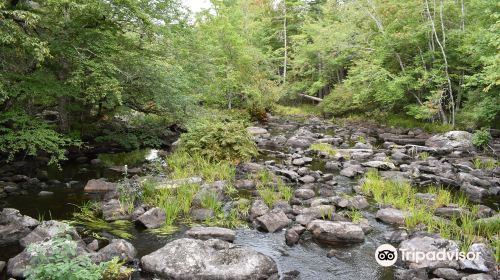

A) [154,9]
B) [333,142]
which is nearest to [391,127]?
[333,142]

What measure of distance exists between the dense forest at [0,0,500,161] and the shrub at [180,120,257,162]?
2.93 feet

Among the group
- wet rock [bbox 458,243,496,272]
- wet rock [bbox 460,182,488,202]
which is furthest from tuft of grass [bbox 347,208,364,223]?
wet rock [bbox 460,182,488,202]

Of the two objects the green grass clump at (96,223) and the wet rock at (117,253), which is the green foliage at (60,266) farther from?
the green grass clump at (96,223)

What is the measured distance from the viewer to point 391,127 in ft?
82.6

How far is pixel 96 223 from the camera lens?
28.0 feet

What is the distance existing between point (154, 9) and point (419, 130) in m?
17.0

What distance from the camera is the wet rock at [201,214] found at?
9.06 metres

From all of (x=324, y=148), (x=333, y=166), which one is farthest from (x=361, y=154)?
(x=333, y=166)

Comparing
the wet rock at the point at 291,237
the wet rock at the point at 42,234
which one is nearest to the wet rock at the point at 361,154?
the wet rock at the point at 291,237

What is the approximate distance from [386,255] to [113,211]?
6.42 meters

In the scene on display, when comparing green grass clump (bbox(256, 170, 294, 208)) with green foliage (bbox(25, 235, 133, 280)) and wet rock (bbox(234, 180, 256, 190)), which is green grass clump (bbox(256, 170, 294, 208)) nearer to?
wet rock (bbox(234, 180, 256, 190))

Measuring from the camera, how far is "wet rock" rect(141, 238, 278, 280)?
603cm

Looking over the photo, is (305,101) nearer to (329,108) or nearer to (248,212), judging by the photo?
(329,108)

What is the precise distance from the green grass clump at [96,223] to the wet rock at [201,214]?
1537mm
